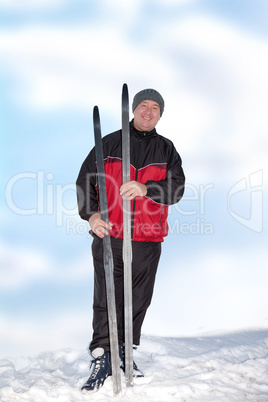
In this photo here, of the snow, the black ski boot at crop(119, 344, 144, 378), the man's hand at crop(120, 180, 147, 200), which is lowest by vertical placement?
the snow

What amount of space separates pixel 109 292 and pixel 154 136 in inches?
50.8

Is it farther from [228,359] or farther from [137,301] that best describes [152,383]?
[228,359]

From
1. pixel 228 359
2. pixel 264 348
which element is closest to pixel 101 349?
pixel 228 359

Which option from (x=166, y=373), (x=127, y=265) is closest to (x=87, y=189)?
(x=127, y=265)

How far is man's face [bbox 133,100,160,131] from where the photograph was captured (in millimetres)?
3529

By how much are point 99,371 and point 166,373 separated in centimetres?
59

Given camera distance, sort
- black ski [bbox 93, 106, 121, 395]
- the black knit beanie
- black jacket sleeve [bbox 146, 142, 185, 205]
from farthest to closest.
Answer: the black knit beanie, black jacket sleeve [bbox 146, 142, 185, 205], black ski [bbox 93, 106, 121, 395]

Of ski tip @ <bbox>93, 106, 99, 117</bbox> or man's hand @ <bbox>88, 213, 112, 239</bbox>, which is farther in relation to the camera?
ski tip @ <bbox>93, 106, 99, 117</bbox>

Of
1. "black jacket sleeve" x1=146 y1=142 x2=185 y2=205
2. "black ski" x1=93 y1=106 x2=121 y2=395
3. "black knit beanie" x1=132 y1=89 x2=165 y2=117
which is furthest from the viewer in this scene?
"black knit beanie" x1=132 y1=89 x2=165 y2=117

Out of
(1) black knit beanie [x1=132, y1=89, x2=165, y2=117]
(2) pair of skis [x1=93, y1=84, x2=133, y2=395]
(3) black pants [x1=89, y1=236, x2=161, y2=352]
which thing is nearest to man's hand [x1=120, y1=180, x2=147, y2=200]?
(2) pair of skis [x1=93, y1=84, x2=133, y2=395]

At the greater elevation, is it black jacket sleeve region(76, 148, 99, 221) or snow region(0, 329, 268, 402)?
black jacket sleeve region(76, 148, 99, 221)

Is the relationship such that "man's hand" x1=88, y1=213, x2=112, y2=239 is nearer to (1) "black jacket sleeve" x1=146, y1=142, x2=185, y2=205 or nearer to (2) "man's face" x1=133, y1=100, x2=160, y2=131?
(1) "black jacket sleeve" x1=146, y1=142, x2=185, y2=205

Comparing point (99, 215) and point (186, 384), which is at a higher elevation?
Result: point (99, 215)

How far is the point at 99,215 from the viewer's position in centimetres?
344
